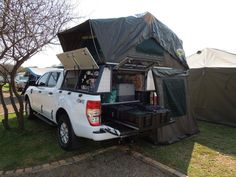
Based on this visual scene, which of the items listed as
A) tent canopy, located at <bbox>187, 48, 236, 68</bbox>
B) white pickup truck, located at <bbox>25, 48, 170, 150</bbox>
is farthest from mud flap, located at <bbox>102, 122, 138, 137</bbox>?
tent canopy, located at <bbox>187, 48, 236, 68</bbox>

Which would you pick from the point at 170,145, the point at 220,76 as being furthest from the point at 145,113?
the point at 220,76

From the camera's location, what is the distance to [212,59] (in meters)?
8.37

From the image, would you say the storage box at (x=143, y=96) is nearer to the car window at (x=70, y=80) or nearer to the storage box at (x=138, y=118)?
the storage box at (x=138, y=118)

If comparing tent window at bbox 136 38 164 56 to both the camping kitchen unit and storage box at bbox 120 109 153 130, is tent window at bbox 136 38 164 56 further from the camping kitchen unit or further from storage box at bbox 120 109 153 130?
storage box at bbox 120 109 153 130

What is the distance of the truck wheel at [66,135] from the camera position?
14.3 ft

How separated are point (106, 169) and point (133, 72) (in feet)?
7.41

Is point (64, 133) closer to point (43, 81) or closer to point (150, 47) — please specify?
point (43, 81)

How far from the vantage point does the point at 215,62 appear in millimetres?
8047

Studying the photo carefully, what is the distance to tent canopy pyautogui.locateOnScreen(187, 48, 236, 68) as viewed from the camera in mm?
7745

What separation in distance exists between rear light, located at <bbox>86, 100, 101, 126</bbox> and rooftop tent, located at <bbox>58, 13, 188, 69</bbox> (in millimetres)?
912

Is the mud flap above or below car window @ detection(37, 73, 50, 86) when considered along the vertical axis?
below

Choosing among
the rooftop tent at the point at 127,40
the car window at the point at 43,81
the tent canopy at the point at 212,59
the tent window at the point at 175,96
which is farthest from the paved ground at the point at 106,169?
the tent canopy at the point at 212,59

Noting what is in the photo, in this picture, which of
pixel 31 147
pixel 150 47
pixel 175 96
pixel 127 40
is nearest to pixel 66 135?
pixel 31 147

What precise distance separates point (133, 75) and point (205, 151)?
239 cm
